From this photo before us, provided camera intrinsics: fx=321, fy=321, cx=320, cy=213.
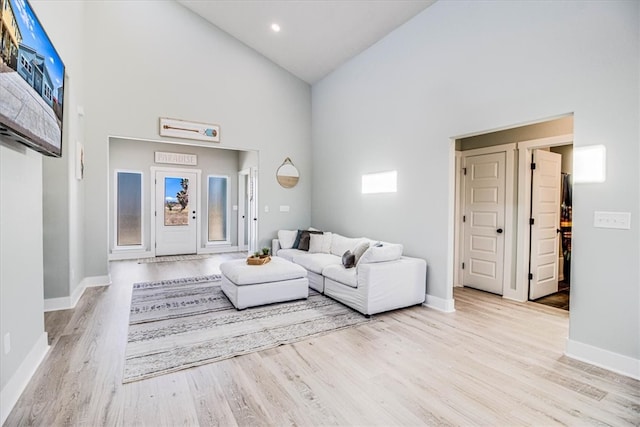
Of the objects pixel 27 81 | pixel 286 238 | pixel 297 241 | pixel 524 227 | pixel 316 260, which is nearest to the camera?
pixel 27 81

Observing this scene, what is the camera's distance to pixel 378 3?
13.3 feet

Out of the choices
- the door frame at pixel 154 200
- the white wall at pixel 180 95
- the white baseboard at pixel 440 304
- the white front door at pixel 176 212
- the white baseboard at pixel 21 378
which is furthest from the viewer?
the white front door at pixel 176 212

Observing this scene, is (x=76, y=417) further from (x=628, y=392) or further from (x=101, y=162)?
(x=101, y=162)

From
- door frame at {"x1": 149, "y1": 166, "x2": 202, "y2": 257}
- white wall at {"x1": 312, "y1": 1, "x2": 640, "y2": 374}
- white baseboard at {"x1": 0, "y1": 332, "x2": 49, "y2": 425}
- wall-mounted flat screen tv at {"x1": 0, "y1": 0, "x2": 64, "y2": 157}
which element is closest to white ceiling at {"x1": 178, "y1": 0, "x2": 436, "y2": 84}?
white wall at {"x1": 312, "y1": 1, "x2": 640, "y2": 374}

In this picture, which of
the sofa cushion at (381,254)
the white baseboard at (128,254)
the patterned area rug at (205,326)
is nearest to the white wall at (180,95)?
the patterned area rug at (205,326)

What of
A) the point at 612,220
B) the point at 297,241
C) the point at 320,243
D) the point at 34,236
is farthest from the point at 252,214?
the point at 612,220

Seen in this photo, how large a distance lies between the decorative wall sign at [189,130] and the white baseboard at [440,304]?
436 centimetres

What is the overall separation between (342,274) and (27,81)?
10.7 ft

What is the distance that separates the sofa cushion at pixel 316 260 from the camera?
14.8ft

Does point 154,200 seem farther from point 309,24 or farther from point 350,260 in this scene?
point 350,260

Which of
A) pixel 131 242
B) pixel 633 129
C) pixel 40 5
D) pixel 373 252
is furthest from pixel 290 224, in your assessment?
pixel 633 129

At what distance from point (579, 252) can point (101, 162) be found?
5.99 meters

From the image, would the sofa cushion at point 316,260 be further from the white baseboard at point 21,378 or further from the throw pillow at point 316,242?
the white baseboard at point 21,378

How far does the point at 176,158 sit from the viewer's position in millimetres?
7691
